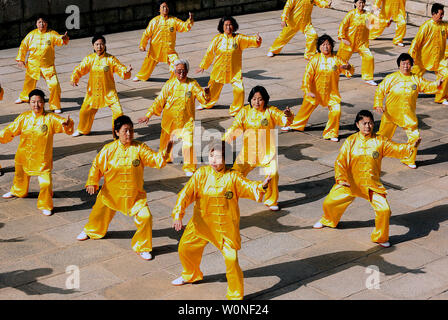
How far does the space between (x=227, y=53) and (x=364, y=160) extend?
5170mm

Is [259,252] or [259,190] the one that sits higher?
[259,190]

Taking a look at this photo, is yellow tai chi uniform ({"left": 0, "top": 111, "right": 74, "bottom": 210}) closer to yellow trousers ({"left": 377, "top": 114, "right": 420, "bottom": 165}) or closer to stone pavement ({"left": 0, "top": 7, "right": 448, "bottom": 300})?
Result: stone pavement ({"left": 0, "top": 7, "right": 448, "bottom": 300})

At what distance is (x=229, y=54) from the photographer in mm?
14766

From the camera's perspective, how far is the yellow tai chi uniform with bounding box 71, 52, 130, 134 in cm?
1364

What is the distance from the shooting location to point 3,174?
41.1 ft

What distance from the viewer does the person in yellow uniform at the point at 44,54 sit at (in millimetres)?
14977

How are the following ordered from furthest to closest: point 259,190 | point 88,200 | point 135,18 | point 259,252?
point 135,18, point 88,200, point 259,252, point 259,190

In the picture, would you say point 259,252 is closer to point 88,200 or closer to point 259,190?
point 259,190

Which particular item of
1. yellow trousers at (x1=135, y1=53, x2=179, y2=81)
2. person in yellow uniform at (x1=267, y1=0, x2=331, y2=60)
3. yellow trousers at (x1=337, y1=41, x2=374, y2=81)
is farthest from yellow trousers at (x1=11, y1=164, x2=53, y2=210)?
person in yellow uniform at (x1=267, y1=0, x2=331, y2=60)

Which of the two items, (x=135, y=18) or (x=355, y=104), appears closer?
(x=355, y=104)

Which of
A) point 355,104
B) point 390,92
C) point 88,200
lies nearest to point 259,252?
point 88,200

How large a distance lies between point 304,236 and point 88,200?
321cm

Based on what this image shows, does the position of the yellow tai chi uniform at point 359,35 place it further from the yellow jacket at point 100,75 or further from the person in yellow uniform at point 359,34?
the yellow jacket at point 100,75
